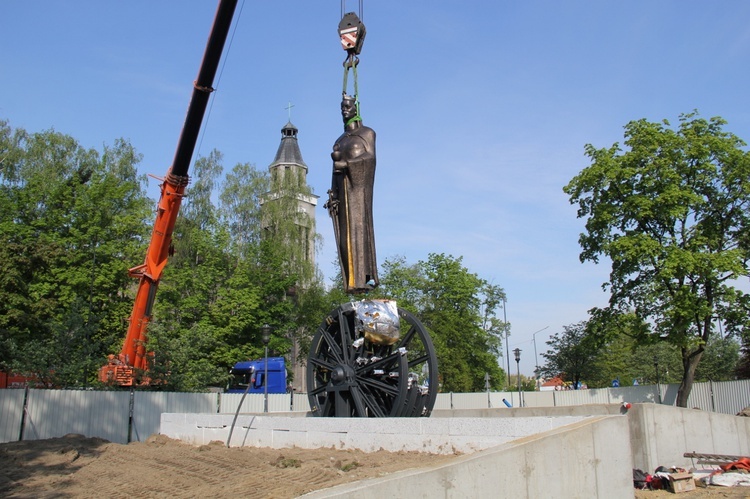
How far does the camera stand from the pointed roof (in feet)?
241

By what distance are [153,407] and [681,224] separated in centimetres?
2131

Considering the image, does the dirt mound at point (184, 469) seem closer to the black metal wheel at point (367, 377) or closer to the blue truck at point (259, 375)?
the black metal wheel at point (367, 377)

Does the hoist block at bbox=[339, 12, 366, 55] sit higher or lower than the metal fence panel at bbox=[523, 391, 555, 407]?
higher

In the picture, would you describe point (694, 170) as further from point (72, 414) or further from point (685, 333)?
point (72, 414)

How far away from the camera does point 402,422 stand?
10.0 m

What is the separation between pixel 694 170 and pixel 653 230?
287 cm

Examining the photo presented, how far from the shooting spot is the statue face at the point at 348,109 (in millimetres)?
13469

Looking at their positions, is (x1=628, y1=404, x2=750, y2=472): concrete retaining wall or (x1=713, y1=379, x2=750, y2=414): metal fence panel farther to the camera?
(x1=713, y1=379, x2=750, y2=414): metal fence panel

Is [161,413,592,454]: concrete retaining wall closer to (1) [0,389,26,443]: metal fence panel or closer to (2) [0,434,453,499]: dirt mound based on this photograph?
(2) [0,434,453,499]: dirt mound

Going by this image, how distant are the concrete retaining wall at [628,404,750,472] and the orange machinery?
12897mm

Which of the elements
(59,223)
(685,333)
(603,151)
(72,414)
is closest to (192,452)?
(72,414)

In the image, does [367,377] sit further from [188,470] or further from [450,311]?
[450,311]

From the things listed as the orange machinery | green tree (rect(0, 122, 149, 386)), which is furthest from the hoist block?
green tree (rect(0, 122, 149, 386))

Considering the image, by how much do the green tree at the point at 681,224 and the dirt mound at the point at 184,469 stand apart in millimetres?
19314
